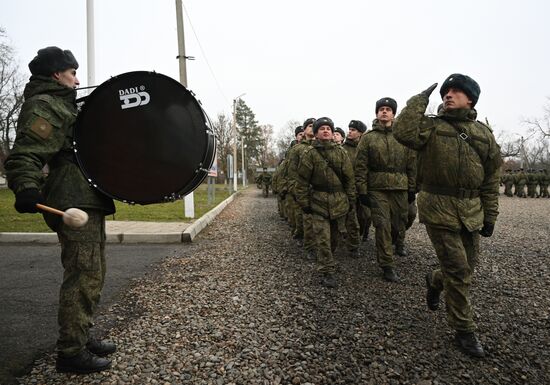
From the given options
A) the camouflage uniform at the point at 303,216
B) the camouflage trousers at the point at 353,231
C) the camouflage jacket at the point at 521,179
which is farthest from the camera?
the camouflage jacket at the point at 521,179

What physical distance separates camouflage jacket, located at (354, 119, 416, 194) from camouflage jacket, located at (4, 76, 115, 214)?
3.32 m

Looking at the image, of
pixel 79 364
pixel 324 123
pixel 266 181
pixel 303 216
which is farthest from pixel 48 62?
pixel 266 181

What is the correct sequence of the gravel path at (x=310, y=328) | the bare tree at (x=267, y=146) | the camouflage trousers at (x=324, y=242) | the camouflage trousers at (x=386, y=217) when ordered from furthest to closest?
1. the bare tree at (x=267, y=146)
2. the camouflage trousers at (x=386, y=217)
3. the camouflage trousers at (x=324, y=242)
4. the gravel path at (x=310, y=328)

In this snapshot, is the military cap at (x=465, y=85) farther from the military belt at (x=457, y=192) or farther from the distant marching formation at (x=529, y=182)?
the distant marching formation at (x=529, y=182)

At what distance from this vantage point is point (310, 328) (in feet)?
10.8

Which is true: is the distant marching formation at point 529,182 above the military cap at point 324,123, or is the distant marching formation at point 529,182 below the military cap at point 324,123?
below

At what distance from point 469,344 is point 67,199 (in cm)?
292

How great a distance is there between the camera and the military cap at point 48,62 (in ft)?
8.14

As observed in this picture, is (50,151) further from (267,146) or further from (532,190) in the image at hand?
(267,146)

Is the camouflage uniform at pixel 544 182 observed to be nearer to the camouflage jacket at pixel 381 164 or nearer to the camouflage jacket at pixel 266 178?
the camouflage jacket at pixel 266 178

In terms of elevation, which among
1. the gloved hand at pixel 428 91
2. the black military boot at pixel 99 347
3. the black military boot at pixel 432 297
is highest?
the gloved hand at pixel 428 91

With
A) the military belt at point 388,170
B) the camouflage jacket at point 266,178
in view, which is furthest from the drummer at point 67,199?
the camouflage jacket at point 266,178

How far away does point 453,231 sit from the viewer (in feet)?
10.0

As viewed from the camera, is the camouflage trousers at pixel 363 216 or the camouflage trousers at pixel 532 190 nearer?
the camouflage trousers at pixel 363 216
